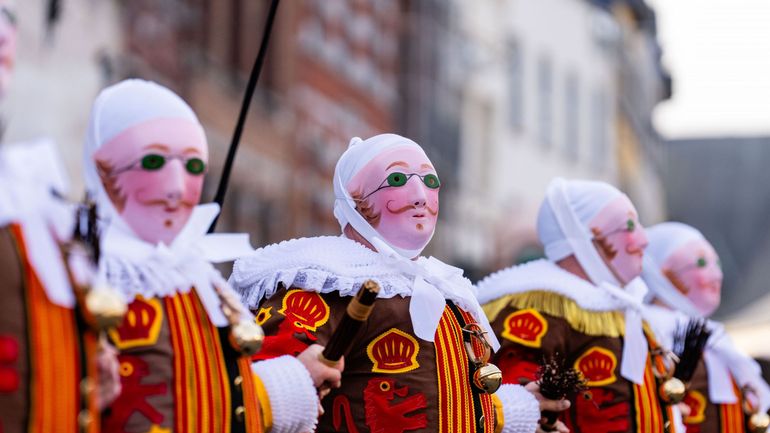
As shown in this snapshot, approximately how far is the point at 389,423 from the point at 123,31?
429 inches

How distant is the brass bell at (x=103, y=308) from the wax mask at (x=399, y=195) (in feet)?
5.00

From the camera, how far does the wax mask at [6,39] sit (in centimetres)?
393

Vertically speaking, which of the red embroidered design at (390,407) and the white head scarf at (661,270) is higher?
the white head scarf at (661,270)

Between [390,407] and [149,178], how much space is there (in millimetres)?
1148

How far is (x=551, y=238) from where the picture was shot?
6.40 metres

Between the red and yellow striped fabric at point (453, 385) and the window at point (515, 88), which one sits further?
the window at point (515, 88)

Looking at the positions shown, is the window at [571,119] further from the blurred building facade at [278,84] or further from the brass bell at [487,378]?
the brass bell at [487,378]

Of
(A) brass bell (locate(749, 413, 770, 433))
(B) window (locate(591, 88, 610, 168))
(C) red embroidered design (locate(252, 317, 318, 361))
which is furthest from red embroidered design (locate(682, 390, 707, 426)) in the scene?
(B) window (locate(591, 88, 610, 168))

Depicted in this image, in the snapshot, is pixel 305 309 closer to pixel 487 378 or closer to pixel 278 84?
pixel 487 378

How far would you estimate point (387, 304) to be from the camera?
16.6ft

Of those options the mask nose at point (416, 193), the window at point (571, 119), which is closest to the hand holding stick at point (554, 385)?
the mask nose at point (416, 193)

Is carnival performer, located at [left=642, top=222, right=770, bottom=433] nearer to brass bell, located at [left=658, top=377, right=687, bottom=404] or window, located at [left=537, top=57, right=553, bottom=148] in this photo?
brass bell, located at [left=658, top=377, right=687, bottom=404]

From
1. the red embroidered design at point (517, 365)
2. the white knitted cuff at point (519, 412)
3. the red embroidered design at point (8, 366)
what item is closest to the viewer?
the red embroidered design at point (8, 366)

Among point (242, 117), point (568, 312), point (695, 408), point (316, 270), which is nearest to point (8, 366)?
point (316, 270)
